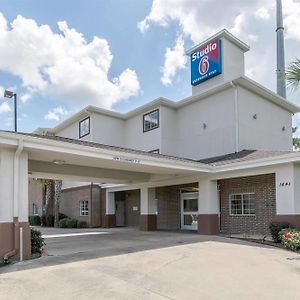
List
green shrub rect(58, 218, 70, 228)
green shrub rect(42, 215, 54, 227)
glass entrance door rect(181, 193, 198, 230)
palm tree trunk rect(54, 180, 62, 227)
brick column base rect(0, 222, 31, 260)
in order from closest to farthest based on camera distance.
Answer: brick column base rect(0, 222, 31, 260)
glass entrance door rect(181, 193, 198, 230)
green shrub rect(58, 218, 70, 228)
palm tree trunk rect(54, 180, 62, 227)
green shrub rect(42, 215, 54, 227)

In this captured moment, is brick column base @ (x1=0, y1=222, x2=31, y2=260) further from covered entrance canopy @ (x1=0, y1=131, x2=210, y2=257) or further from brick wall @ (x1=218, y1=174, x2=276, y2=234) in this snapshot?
brick wall @ (x1=218, y1=174, x2=276, y2=234)

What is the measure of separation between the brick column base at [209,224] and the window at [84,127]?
12.4 meters

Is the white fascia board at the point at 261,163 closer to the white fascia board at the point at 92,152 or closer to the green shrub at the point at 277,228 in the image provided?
the white fascia board at the point at 92,152

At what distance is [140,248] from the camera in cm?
1323

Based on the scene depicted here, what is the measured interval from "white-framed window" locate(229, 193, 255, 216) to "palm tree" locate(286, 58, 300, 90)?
8.54 metres

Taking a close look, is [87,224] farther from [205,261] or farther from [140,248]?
[205,261]

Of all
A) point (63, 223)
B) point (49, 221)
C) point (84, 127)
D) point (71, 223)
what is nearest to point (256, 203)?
point (84, 127)

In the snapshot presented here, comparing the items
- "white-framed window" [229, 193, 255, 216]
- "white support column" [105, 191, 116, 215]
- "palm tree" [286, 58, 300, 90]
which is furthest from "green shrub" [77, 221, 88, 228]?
"palm tree" [286, 58, 300, 90]

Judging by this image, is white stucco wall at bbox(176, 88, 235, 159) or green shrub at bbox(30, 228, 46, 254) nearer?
green shrub at bbox(30, 228, 46, 254)

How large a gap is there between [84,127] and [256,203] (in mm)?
15131

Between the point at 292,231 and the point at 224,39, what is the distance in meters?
13.4

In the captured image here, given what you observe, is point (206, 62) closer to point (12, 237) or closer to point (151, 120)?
point (151, 120)

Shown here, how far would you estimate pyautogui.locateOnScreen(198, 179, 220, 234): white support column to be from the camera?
1790cm

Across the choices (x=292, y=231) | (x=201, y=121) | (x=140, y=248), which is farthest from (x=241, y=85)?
(x=140, y=248)
